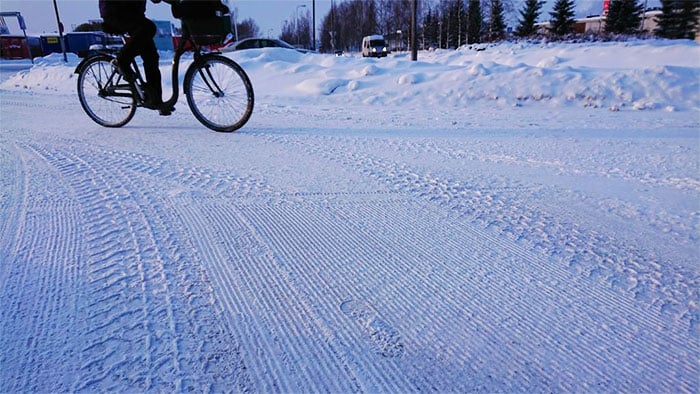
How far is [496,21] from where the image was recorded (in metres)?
41.7

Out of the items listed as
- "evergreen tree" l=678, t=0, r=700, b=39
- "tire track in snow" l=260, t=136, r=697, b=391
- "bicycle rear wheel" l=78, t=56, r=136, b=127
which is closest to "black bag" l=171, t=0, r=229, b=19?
"bicycle rear wheel" l=78, t=56, r=136, b=127

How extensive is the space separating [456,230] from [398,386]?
93 cm

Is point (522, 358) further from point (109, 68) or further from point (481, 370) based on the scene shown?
point (109, 68)

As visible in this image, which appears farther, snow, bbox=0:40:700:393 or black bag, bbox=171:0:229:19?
black bag, bbox=171:0:229:19

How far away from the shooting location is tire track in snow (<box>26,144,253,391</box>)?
1.02 metres

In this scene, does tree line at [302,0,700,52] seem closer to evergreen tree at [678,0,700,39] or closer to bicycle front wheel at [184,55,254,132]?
evergreen tree at [678,0,700,39]

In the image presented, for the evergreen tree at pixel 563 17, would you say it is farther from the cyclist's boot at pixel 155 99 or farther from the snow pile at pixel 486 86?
the cyclist's boot at pixel 155 99

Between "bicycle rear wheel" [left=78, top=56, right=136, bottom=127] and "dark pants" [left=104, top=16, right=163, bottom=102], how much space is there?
0.29 meters

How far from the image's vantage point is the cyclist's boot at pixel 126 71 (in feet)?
12.1

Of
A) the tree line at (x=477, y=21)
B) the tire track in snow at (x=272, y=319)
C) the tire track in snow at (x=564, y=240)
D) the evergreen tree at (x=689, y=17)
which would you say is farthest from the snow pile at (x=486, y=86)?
the evergreen tree at (x=689, y=17)

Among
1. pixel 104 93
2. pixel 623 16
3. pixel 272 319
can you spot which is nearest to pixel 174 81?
pixel 104 93

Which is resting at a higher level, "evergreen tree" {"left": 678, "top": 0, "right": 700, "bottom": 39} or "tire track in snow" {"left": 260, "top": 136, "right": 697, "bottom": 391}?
"evergreen tree" {"left": 678, "top": 0, "right": 700, "bottom": 39}

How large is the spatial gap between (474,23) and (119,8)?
4316cm

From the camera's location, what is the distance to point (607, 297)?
4.38ft
